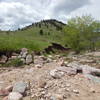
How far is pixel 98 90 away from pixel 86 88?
1.92 ft

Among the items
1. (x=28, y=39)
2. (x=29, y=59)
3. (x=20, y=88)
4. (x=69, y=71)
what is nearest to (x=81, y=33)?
(x=28, y=39)

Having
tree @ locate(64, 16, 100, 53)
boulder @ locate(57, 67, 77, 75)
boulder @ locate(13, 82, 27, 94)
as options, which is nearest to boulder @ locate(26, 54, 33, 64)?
boulder @ locate(57, 67, 77, 75)

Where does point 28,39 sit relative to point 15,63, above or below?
above

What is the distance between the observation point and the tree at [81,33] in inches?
1689

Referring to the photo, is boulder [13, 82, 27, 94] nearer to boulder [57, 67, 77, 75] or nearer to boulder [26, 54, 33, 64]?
boulder [57, 67, 77, 75]

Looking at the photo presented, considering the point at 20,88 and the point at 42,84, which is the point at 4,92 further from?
the point at 42,84

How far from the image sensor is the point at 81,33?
1761 inches

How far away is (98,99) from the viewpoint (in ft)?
28.5

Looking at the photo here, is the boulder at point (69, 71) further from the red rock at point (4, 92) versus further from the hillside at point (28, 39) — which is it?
the hillside at point (28, 39)

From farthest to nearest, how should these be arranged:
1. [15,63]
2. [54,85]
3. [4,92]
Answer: [15,63], [54,85], [4,92]

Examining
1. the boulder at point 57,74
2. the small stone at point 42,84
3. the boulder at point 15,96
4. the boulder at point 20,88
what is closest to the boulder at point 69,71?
the boulder at point 57,74

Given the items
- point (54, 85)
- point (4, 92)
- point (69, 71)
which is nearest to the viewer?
point (4, 92)

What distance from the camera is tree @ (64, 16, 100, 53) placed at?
42.9m

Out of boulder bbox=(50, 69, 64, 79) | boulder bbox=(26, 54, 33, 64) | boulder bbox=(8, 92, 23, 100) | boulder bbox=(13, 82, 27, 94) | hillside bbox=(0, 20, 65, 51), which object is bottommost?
boulder bbox=(8, 92, 23, 100)
